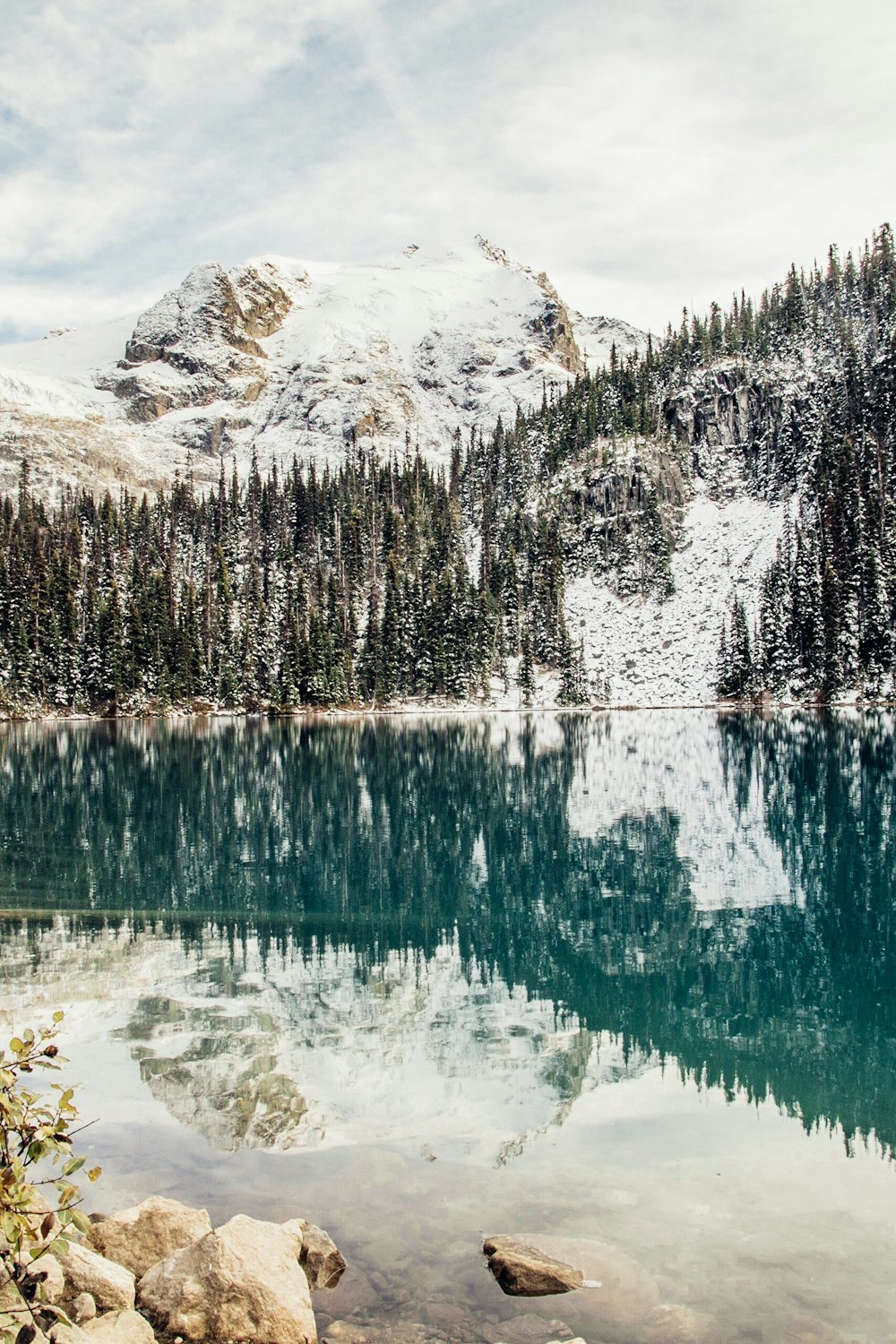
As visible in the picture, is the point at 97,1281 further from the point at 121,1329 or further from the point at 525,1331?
the point at 525,1331

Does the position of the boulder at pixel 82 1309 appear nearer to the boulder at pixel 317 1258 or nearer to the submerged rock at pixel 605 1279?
the boulder at pixel 317 1258

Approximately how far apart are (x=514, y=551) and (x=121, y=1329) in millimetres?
159682

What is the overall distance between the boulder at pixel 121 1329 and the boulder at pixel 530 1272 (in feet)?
10.5

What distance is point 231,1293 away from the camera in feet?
25.3

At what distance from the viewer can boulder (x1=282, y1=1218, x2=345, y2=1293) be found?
8578mm

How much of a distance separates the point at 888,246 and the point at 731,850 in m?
208

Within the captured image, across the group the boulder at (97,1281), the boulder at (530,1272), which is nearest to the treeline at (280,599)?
the boulder at (530,1272)

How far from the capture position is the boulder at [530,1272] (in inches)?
332

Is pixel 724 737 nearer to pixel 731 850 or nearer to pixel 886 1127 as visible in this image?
pixel 731 850

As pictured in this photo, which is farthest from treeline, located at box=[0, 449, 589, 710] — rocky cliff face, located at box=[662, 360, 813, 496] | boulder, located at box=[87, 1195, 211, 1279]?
boulder, located at box=[87, 1195, 211, 1279]

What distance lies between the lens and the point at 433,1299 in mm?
8336

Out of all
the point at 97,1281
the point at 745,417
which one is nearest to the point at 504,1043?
the point at 97,1281

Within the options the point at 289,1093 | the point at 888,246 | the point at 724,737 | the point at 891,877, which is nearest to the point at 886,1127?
the point at 289,1093

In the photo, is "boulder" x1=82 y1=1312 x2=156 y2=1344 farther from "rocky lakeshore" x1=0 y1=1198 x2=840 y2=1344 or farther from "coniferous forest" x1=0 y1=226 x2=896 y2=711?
"coniferous forest" x1=0 y1=226 x2=896 y2=711
